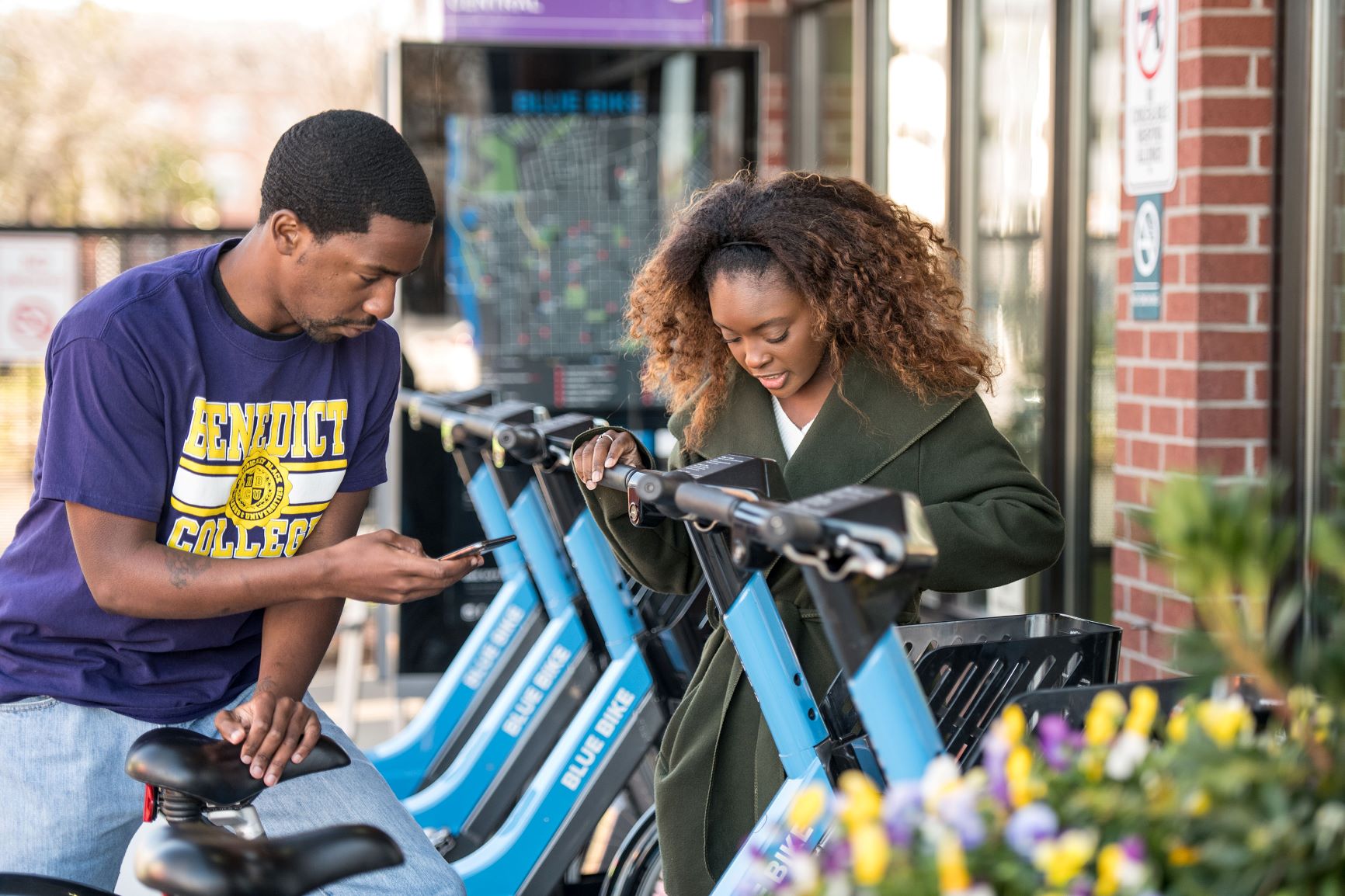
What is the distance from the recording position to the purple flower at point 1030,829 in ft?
3.95

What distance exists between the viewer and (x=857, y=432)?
7.88 ft

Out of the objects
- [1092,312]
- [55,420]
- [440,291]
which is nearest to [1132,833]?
[55,420]

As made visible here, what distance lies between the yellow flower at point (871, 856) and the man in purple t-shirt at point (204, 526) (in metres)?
1.08

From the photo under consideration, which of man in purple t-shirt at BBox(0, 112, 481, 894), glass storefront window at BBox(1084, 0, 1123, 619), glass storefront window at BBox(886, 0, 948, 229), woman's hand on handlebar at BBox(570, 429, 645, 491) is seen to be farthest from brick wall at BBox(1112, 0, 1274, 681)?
glass storefront window at BBox(886, 0, 948, 229)

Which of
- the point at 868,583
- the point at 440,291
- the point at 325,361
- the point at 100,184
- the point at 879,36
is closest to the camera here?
the point at 868,583

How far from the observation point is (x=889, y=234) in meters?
2.53

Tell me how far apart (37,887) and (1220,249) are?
2.47m

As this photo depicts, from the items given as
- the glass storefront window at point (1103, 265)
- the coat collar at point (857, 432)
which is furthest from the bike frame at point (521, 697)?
the glass storefront window at point (1103, 265)

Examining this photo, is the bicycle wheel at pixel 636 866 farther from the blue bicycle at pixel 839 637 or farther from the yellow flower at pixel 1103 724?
the yellow flower at pixel 1103 724

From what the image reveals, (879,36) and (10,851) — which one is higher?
(879,36)

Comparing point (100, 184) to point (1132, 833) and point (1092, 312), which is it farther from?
point (1132, 833)

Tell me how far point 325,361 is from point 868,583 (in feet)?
3.66

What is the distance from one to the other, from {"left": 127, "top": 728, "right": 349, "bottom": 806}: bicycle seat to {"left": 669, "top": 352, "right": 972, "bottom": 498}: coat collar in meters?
0.90

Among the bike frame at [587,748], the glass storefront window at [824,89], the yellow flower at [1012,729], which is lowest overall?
the bike frame at [587,748]
